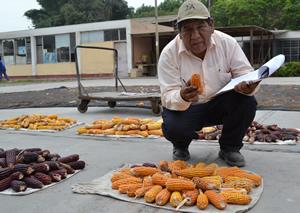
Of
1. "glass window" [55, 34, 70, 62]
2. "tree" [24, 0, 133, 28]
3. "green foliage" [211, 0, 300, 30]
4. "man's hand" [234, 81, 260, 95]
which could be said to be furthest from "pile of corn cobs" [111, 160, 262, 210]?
"tree" [24, 0, 133, 28]

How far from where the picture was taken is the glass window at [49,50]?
37.5 meters

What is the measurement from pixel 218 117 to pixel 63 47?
33761 mm

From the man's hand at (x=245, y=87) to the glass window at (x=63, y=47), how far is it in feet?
109

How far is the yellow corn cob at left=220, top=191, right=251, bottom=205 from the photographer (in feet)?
10.3

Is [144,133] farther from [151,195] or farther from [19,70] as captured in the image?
[19,70]

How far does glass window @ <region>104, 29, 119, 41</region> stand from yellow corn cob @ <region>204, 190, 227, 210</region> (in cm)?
3122

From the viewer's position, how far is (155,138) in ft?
19.4

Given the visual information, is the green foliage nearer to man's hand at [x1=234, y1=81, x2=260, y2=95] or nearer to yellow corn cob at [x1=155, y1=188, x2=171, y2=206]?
man's hand at [x1=234, y1=81, x2=260, y2=95]

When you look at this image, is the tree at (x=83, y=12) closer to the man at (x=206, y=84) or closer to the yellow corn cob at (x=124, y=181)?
the man at (x=206, y=84)

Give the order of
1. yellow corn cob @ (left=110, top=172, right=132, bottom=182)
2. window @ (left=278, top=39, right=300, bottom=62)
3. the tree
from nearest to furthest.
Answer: yellow corn cob @ (left=110, top=172, right=132, bottom=182)
window @ (left=278, top=39, right=300, bottom=62)
the tree

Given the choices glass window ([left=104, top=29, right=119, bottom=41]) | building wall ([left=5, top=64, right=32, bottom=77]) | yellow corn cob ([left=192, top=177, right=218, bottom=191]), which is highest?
glass window ([left=104, top=29, right=119, bottom=41])

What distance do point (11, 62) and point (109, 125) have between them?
3631 cm

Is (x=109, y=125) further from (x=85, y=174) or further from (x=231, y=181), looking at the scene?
(x=231, y=181)

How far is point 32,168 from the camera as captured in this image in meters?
3.84
